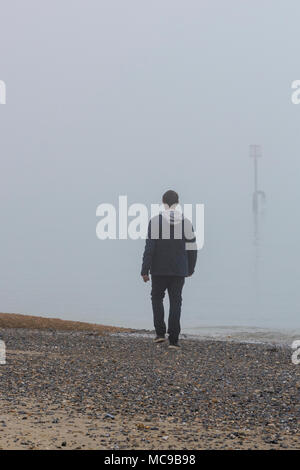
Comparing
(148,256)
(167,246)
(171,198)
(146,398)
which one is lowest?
(146,398)

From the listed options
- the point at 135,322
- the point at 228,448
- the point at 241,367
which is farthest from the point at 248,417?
the point at 135,322

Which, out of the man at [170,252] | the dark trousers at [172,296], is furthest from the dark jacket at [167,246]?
the dark trousers at [172,296]

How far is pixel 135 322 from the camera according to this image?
3070 cm

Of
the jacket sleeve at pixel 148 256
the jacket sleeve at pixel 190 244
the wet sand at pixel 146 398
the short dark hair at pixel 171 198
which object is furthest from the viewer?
the jacket sleeve at pixel 190 244

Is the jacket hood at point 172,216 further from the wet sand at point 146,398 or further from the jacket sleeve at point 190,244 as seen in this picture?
the wet sand at point 146,398

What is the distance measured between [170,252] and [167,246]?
0.36 feet

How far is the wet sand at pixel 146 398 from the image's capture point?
23.1 feet

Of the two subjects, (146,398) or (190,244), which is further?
(190,244)

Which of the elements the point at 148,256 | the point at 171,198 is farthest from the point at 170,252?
the point at 171,198

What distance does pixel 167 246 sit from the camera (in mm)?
12539

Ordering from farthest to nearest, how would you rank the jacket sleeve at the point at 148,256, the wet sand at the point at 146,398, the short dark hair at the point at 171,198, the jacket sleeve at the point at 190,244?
the jacket sleeve at the point at 190,244 < the short dark hair at the point at 171,198 < the jacket sleeve at the point at 148,256 < the wet sand at the point at 146,398

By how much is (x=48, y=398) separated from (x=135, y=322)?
874 inches

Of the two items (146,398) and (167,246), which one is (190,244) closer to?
(167,246)

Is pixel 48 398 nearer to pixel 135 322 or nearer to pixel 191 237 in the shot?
pixel 191 237
